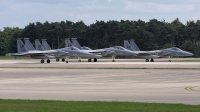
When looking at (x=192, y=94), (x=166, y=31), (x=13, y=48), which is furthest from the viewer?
(x=13, y=48)

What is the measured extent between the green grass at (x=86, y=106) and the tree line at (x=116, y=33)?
91557 millimetres

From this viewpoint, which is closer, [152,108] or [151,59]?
[152,108]

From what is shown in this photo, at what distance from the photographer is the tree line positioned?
388ft

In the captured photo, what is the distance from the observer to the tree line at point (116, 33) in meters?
118

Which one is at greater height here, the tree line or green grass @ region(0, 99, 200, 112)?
the tree line

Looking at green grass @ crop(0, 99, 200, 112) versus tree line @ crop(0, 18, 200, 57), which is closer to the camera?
green grass @ crop(0, 99, 200, 112)

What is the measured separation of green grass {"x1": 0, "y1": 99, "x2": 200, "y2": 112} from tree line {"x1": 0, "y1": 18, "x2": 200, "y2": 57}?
91.6 meters

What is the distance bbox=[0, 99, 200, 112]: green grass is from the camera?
55.1ft

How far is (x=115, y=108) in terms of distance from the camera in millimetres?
17172

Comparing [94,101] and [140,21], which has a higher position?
[140,21]

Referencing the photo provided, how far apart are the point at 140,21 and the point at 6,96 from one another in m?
115

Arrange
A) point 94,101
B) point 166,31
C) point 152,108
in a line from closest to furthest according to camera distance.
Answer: point 152,108 → point 94,101 → point 166,31

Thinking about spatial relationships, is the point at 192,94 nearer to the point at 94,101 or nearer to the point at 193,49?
the point at 94,101

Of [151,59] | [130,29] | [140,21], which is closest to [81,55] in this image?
[151,59]
